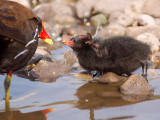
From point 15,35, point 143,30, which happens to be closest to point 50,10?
point 143,30

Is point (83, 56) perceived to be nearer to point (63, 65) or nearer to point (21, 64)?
point (63, 65)

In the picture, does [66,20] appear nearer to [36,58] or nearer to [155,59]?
[36,58]

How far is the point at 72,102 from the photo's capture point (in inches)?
175

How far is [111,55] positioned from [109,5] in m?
5.44

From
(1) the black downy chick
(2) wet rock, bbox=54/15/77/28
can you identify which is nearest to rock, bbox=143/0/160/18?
(2) wet rock, bbox=54/15/77/28

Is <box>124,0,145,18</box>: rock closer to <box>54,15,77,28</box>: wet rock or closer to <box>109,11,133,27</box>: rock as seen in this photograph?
<box>109,11,133,27</box>: rock

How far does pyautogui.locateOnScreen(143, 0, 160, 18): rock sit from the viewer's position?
31.8 feet

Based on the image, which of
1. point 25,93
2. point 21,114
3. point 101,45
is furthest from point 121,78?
point 21,114

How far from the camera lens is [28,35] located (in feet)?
13.8

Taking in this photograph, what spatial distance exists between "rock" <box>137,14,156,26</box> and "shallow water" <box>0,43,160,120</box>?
4.00m

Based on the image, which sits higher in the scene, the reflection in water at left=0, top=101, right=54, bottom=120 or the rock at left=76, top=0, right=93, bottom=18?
the rock at left=76, top=0, right=93, bottom=18

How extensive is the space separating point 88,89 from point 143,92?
88cm

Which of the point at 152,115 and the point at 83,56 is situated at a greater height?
the point at 83,56

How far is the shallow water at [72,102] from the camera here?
3934mm
